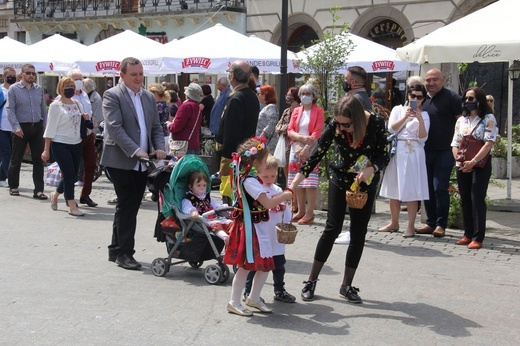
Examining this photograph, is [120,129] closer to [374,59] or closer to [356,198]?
[356,198]

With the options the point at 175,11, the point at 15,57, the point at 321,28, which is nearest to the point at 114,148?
the point at 15,57

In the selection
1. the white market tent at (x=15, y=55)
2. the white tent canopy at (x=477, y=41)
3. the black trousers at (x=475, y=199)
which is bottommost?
the black trousers at (x=475, y=199)

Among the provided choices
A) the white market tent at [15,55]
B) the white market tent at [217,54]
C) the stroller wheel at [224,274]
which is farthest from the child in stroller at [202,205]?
the white market tent at [15,55]

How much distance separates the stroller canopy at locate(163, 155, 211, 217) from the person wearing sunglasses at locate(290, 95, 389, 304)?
1.37 metres

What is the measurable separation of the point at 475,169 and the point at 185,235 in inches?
148

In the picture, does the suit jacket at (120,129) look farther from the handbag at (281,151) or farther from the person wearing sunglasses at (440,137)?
the person wearing sunglasses at (440,137)

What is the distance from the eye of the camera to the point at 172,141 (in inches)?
484

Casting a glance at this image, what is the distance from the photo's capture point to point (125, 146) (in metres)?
7.85

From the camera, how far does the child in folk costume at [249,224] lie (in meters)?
6.30

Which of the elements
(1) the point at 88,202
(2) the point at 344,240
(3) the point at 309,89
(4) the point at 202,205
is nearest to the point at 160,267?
(4) the point at 202,205

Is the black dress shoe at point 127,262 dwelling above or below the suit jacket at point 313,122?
below

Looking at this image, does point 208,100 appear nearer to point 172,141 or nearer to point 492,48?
point 172,141

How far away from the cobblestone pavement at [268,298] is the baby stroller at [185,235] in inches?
5.4

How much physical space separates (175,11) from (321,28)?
24.4ft
